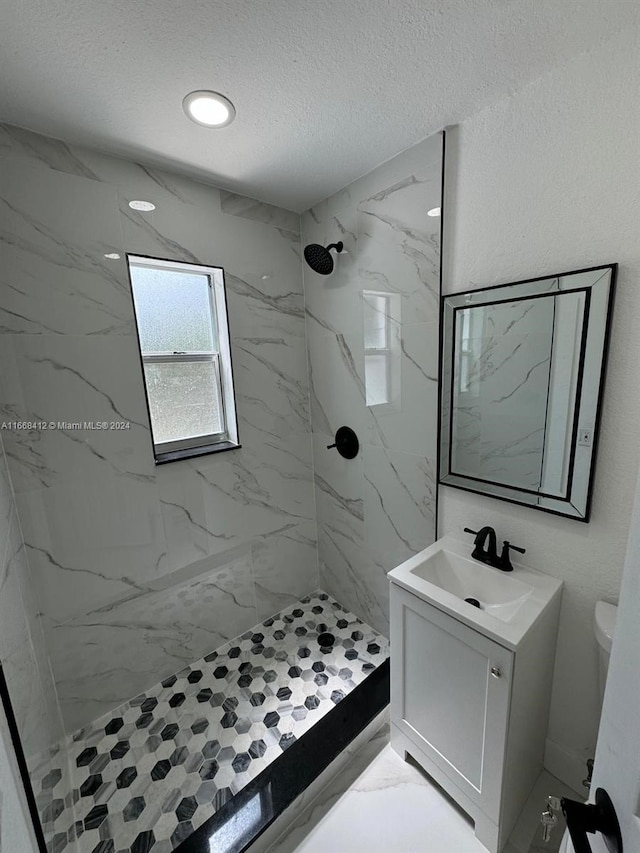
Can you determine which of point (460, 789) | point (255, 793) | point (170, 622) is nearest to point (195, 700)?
point (170, 622)

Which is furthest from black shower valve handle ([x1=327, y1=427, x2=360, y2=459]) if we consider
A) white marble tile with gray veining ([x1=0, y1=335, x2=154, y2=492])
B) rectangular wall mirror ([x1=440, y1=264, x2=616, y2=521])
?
white marble tile with gray veining ([x1=0, y1=335, x2=154, y2=492])

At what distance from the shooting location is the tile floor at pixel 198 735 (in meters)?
1.19

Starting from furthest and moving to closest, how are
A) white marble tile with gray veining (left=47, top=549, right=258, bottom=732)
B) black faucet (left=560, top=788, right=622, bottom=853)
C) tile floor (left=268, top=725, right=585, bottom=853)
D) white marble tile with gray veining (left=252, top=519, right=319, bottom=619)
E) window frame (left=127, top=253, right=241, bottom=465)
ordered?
white marble tile with gray veining (left=252, top=519, right=319, bottom=619)
window frame (left=127, top=253, right=241, bottom=465)
white marble tile with gray veining (left=47, top=549, right=258, bottom=732)
tile floor (left=268, top=725, right=585, bottom=853)
black faucet (left=560, top=788, right=622, bottom=853)

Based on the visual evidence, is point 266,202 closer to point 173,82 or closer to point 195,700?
point 173,82

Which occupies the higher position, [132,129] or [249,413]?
[132,129]

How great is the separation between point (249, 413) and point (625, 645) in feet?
5.58

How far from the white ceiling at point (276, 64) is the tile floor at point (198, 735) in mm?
1935

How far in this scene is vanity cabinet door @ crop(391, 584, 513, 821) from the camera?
1060 mm

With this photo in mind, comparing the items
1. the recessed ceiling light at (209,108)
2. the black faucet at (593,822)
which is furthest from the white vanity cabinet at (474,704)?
the recessed ceiling light at (209,108)

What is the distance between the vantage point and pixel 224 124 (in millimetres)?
1239

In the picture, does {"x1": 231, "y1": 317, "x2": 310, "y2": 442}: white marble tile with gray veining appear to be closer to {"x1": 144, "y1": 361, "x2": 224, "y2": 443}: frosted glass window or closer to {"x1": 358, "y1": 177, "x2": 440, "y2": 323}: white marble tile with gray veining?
{"x1": 144, "y1": 361, "x2": 224, "y2": 443}: frosted glass window

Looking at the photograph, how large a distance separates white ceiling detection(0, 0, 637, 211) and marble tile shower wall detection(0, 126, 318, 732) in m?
0.26

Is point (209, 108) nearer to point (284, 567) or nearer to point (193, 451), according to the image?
point (193, 451)

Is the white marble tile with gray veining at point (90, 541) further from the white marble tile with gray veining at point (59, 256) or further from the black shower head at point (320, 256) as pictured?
the black shower head at point (320, 256)
